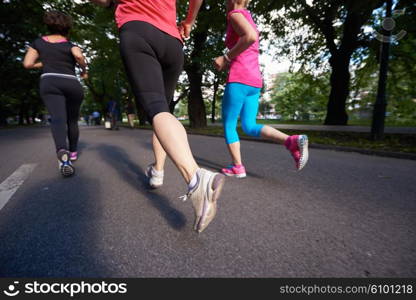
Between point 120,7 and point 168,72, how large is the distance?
0.51 metres

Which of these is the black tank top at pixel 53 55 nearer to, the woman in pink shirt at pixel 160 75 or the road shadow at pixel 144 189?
the road shadow at pixel 144 189

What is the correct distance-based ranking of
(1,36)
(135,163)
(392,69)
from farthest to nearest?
(1,36), (392,69), (135,163)

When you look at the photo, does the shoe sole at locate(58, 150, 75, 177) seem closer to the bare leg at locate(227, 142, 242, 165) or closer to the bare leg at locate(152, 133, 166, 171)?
the bare leg at locate(152, 133, 166, 171)

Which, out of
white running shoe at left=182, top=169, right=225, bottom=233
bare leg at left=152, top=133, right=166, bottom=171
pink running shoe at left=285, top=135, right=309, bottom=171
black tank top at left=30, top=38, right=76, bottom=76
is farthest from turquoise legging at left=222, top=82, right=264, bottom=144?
black tank top at left=30, top=38, right=76, bottom=76

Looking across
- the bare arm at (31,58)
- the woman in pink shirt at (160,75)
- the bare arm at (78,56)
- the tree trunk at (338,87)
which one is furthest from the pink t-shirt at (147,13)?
the tree trunk at (338,87)

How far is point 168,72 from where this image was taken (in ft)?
5.53

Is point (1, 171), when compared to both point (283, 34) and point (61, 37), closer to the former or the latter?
point (61, 37)

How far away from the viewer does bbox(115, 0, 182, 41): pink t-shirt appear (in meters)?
1.38

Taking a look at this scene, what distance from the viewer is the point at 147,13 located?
139cm

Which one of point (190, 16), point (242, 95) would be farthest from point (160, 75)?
point (242, 95)

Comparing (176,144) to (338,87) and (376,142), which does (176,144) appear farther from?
(338,87)

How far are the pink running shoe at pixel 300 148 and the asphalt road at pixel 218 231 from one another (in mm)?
257

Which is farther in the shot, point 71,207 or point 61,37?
point 61,37

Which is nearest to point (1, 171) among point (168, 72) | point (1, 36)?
point (168, 72)
